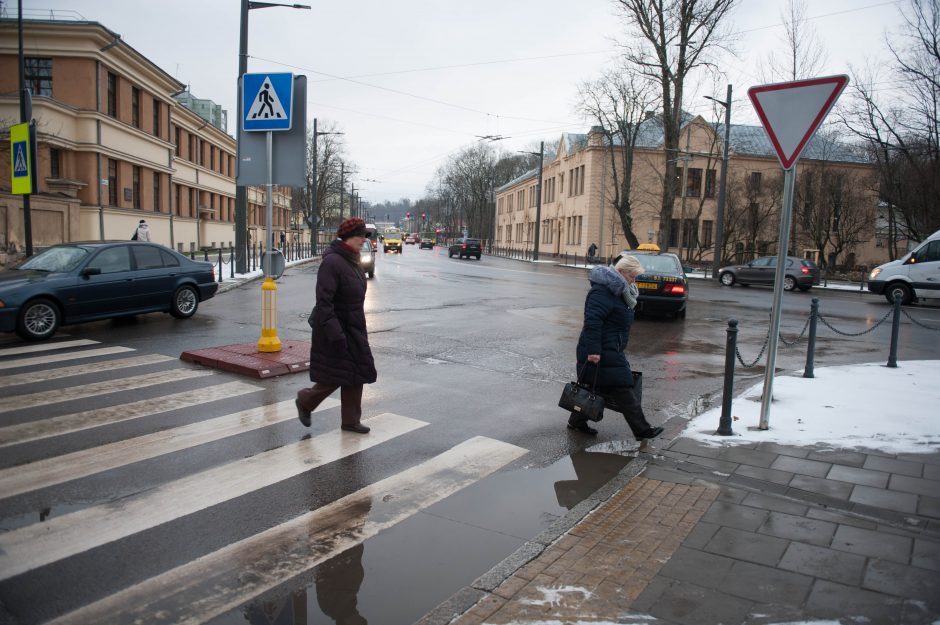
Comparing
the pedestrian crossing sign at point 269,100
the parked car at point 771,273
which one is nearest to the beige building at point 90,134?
the pedestrian crossing sign at point 269,100

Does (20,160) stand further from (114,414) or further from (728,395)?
(728,395)

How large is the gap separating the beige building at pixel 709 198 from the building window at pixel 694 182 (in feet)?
0.28

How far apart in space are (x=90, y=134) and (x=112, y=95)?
3.71 metres

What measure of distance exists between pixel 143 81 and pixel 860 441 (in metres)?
37.4

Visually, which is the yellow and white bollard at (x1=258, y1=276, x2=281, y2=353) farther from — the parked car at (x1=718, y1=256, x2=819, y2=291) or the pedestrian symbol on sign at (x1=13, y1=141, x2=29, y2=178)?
the parked car at (x1=718, y1=256, x2=819, y2=291)

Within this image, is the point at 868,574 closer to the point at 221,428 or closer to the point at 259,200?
the point at 221,428

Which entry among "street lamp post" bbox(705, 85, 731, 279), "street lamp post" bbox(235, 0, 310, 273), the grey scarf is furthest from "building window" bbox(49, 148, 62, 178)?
the grey scarf

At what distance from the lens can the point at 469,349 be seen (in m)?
10.2

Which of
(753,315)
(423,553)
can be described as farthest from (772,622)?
(753,315)

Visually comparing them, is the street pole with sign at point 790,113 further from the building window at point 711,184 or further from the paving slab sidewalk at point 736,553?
the building window at point 711,184

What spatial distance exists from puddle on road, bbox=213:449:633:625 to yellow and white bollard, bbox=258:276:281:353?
189 inches

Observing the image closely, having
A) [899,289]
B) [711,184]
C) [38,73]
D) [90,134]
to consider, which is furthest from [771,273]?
[38,73]

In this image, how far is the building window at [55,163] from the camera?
28.3m

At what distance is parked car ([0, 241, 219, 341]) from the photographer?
938 cm
